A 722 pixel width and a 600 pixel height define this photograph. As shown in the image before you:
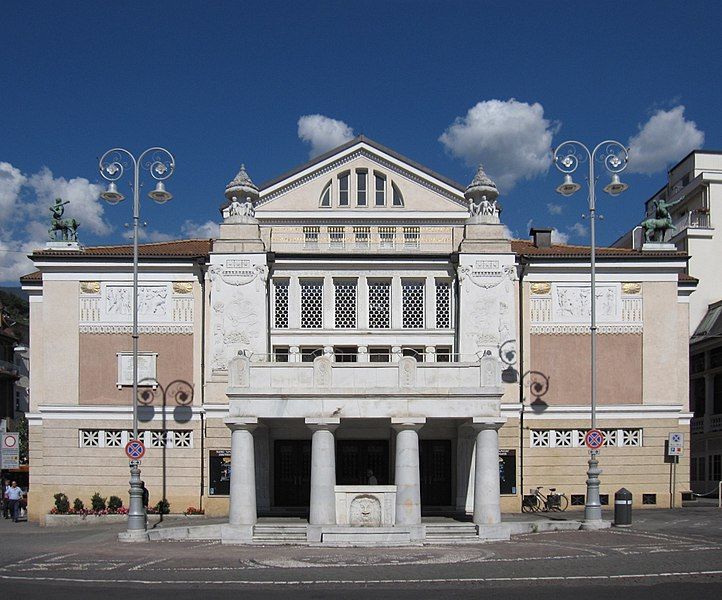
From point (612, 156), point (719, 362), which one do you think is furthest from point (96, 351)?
point (719, 362)

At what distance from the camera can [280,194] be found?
40.5 meters

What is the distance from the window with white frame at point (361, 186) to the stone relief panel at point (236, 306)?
17.2 ft

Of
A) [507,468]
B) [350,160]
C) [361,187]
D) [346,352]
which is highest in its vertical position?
[350,160]

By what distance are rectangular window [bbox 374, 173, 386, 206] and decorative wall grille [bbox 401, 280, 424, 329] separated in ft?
12.4

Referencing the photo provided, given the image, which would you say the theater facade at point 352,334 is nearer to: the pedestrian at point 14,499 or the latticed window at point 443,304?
the latticed window at point 443,304

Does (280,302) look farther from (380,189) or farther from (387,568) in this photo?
(387,568)

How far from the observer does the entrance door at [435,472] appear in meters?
38.2

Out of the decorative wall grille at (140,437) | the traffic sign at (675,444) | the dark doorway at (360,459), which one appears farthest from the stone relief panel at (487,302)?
the decorative wall grille at (140,437)

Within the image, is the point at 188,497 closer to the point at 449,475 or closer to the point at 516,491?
the point at 449,475

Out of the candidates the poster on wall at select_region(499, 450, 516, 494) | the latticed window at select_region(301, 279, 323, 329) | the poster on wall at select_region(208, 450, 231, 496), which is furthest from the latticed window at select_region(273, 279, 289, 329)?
the poster on wall at select_region(499, 450, 516, 494)

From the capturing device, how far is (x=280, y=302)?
39719 millimetres

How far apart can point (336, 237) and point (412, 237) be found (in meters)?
3.28

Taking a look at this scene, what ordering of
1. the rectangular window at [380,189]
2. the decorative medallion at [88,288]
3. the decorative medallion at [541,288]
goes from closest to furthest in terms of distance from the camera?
the decorative medallion at [88,288] → the decorative medallion at [541,288] → the rectangular window at [380,189]

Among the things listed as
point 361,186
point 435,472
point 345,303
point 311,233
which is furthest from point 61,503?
point 361,186
